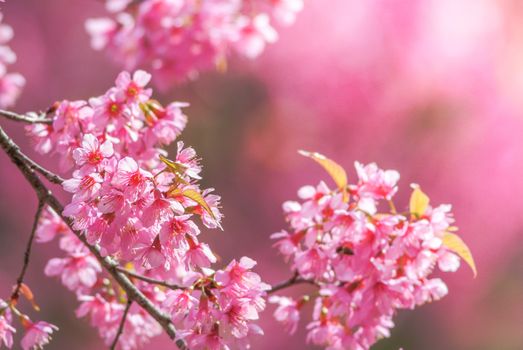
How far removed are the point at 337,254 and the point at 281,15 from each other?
3.01 ft

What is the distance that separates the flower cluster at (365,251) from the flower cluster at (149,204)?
169mm

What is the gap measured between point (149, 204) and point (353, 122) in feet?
8.43

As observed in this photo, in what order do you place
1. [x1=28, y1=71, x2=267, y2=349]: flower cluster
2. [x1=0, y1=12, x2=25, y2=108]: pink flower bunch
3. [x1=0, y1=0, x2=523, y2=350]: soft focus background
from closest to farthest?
[x1=28, y1=71, x2=267, y2=349]: flower cluster → [x1=0, y1=12, x2=25, y2=108]: pink flower bunch → [x1=0, y1=0, x2=523, y2=350]: soft focus background

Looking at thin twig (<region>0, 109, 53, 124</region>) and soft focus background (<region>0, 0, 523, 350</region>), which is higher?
soft focus background (<region>0, 0, 523, 350</region>)

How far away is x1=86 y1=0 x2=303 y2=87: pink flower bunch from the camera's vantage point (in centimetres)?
165

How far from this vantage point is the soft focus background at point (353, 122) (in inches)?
122

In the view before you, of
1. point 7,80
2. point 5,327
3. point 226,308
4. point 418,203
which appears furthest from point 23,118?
point 7,80

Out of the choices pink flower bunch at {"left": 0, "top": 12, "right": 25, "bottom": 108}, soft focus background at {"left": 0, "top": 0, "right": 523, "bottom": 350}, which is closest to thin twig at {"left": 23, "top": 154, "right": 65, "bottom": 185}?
pink flower bunch at {"left": 0, "top": 12, "right": 25, "bottom": 108}

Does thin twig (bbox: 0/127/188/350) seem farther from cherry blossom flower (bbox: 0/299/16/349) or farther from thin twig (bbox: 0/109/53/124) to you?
cherry blossom flower (bbox: 0/299/16/349)

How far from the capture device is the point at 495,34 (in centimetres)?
346

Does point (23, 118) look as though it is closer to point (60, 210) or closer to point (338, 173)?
point (60, 210)

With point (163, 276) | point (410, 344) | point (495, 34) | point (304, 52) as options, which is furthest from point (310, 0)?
point (163, 276)

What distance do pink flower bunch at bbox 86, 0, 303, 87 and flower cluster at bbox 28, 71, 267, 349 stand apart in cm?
61

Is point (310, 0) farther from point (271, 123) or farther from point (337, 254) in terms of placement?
point (337, 254)
